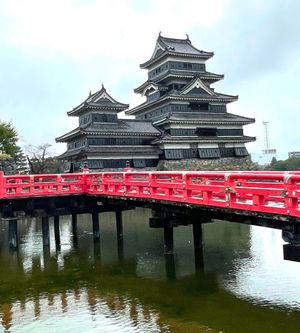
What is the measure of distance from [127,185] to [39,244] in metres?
8.00

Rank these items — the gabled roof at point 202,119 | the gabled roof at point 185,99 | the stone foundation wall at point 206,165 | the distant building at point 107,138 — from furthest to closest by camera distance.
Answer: the gabled roof at point 185,99, the stone foundation wall at point 206,165, the gabled roof at point 202,119, the distant building at point 107,138

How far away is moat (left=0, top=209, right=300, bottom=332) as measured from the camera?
10.1 metres

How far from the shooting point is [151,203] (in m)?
16.3

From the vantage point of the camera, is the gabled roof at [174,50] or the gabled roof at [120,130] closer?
the gabled roof at [120,130]

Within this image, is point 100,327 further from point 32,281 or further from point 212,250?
point 212,250

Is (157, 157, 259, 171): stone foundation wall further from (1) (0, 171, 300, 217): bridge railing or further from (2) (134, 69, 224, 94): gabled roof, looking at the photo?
(1) (0, 171, 300, 217): bridge railing

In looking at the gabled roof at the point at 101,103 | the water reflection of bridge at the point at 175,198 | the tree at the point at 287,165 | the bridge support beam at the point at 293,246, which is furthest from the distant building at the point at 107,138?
the bridge support beam at the point at 293,246

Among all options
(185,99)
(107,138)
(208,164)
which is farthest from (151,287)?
(208,164)

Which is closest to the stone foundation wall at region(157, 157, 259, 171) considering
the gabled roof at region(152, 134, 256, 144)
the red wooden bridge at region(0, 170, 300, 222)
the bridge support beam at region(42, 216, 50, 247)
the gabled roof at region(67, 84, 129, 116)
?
the gabled roof at region(152, 134, 256, 144)

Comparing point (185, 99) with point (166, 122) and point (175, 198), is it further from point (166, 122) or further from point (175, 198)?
point (175, 198)

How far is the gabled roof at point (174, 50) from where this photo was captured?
4816 cm

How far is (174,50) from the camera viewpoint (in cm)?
4866

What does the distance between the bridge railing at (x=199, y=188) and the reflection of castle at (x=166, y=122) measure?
20.7 meters

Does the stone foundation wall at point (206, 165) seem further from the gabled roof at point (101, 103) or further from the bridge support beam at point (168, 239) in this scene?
the bridge support beam at point (168, 239)
